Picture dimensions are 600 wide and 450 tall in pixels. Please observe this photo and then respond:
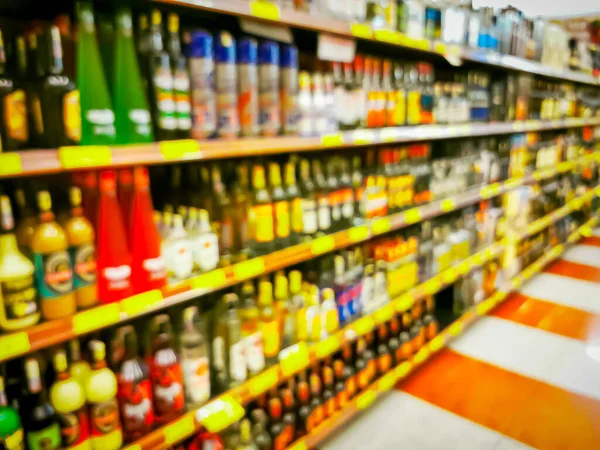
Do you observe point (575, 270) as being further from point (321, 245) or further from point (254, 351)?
point (254, 351)

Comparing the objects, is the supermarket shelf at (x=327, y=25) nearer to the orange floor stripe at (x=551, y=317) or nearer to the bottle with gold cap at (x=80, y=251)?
the bottle with gold cap at (x=80, y=251)

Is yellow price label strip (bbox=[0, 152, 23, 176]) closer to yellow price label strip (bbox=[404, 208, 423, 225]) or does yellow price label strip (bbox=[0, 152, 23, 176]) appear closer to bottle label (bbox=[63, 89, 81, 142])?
bottle label (bbox=[63, 89, 81, 142])

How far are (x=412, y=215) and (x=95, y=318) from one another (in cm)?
157

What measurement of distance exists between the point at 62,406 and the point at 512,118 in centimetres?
304

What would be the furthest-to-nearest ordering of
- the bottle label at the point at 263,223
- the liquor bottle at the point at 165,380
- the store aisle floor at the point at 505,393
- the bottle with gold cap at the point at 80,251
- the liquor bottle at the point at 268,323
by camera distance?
1. the store aisle floor at the point at 505,393
2. the liquor bottle at the point at 268,323
3. the bottle label at the point at 263,223
4. the liquor bottle at the point at 165,380
5. the bottle with gold cap at the point at 80,251

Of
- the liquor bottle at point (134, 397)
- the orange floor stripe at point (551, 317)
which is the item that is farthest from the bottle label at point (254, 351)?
the orange floor stripe at point (551, 317)

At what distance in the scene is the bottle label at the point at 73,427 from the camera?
46.0 inches

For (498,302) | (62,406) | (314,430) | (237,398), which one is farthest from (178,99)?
(498,302)

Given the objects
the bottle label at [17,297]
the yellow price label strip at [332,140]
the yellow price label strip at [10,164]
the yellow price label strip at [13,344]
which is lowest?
the yellow price label strip at [13,344]

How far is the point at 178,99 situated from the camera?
128cm

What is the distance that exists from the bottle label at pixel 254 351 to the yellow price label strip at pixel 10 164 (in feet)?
3.03

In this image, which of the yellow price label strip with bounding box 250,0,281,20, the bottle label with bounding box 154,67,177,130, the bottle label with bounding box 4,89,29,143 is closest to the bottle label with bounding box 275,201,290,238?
the bottle label with bounding box 154,67,177,130

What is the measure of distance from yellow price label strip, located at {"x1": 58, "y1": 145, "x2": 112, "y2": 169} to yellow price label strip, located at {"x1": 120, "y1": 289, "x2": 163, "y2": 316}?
375mm

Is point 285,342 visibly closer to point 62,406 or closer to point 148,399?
point 148,399
